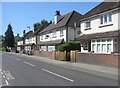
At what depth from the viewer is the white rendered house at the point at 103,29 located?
2897 centimetres

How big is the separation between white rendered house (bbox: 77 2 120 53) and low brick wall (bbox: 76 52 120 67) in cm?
165

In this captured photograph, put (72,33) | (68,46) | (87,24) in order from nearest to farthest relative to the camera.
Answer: (87,24)
(68,46)
(72,33)

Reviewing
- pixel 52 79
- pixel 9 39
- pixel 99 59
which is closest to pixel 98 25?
pixel 99 59

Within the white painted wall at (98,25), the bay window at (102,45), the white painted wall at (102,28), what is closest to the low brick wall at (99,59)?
the bay window at (102,45)

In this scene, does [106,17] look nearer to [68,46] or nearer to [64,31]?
[68,46]

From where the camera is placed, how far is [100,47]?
3156 centimetres

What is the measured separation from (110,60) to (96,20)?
944cm

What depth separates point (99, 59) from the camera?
2806 cm

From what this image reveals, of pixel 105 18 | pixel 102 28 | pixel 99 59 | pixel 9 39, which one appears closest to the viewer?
pixel 99 59

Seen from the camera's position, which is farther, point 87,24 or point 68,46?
point 68,46

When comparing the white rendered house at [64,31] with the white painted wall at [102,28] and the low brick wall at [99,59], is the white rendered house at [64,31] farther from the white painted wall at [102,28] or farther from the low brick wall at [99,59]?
the low brick wall at [99,59]

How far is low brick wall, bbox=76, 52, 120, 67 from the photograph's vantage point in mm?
24805

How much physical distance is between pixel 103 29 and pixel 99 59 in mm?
5497

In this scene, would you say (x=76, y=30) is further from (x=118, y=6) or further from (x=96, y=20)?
(x=118, y=6)
